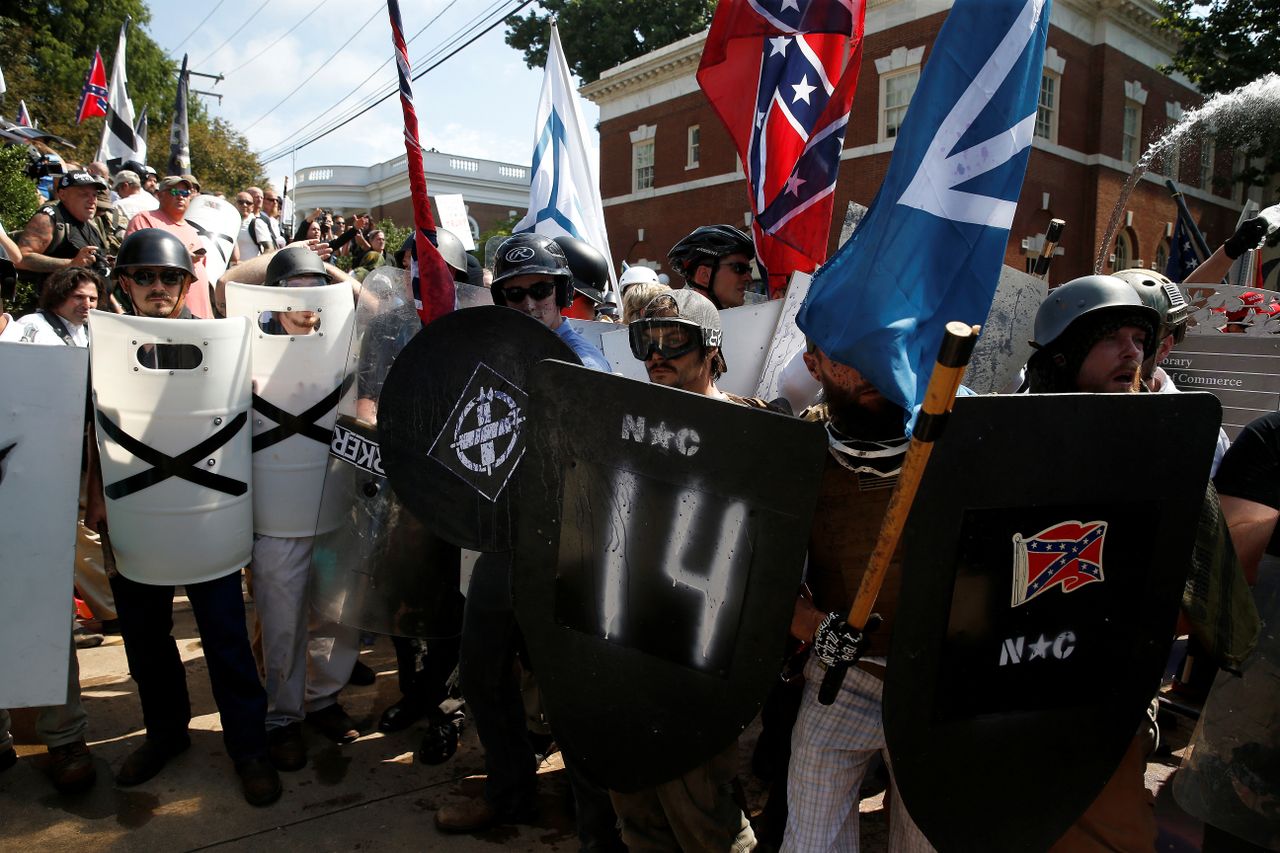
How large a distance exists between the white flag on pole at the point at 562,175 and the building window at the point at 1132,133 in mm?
19064

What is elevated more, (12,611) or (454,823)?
(12,611)

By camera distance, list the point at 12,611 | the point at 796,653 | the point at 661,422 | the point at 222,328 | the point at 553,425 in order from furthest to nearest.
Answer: the point at 222,328 → the point at 12,611 → the point at 796,653 → the point at 553,425 → the point at 661,422

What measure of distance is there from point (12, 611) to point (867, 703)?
2754mm

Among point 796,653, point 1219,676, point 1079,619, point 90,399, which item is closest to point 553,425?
point 796,653

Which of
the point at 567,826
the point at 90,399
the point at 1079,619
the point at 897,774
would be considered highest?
the point at 90,399

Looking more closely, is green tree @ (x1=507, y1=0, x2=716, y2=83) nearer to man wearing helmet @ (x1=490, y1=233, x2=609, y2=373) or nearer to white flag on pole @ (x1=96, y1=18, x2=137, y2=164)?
white flag on pole @ (x1=96, y1=18, x2=137, y2=164)

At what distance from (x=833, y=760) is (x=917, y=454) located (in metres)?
0.87

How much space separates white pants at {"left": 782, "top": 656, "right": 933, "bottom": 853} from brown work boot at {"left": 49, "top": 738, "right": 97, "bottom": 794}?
2.69m

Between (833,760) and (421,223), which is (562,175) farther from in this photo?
(833,760)

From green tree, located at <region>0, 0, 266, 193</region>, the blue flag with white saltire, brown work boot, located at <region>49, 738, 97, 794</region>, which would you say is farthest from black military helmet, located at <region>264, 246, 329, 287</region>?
green tree, located at <region>0, 0, 266, 193</region>

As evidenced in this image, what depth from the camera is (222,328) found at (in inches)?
121

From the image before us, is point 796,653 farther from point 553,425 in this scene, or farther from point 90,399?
point 90,399

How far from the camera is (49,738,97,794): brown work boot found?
10.2 ft

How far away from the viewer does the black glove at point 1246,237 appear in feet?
12.7
